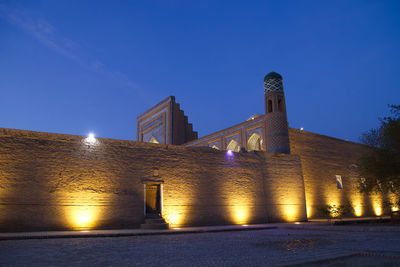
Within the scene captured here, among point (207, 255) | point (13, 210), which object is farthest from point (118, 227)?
point (207, 255)

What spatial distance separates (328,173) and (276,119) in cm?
532

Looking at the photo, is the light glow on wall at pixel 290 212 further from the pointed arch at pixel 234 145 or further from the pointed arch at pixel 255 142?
the pointed arch at pixel 234 145

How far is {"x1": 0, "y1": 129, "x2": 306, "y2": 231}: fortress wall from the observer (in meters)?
9.68

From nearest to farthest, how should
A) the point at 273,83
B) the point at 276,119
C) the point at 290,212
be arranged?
the point at 290,212
the point at 276,119
the point at 273,83

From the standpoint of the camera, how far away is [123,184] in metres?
11.3

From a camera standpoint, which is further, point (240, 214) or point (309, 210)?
point (309, 210)

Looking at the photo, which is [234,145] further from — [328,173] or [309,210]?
[309,210]

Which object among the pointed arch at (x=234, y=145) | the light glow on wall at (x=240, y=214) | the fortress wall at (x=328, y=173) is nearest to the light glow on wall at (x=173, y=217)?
the light glow on wall at (x=240, y=214)

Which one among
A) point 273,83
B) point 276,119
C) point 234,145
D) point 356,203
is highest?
point 273,83

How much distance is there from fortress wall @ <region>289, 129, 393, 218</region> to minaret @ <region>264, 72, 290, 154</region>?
1.56 meters

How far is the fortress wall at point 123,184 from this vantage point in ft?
31.8

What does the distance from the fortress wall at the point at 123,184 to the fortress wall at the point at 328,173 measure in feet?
7.36

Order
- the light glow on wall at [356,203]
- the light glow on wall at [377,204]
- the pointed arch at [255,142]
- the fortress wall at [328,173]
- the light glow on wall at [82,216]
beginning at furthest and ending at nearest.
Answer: the light glow on wall at [377,204] < the pointed arch at [255,142] < the light glow on wall at [356,203] < the fortress wall at [328,173] < the light glow on wall at [82,216]

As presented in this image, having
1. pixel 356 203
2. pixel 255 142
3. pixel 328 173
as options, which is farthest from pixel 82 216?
pixel 356 203
